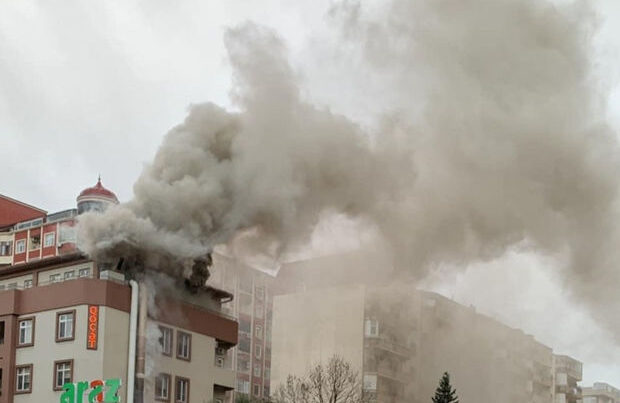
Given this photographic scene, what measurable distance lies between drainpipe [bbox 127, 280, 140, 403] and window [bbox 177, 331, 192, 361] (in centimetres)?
525

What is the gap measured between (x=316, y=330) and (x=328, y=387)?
1128cm

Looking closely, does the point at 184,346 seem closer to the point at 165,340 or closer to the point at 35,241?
the point at 165,340

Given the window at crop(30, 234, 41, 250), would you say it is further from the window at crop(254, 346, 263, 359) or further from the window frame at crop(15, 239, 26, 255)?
the window at crop(254, 346, 263, 359)

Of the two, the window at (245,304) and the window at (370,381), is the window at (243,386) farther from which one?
the window at (370,381)

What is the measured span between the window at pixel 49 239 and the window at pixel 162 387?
1390 inches

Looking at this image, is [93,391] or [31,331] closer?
[93,391]

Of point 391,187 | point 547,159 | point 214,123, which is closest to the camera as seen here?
point 547,159

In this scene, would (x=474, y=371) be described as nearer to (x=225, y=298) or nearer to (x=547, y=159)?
(x=225, y=298)

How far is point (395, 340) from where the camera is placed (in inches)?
3351

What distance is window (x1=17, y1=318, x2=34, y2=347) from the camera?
52844mm

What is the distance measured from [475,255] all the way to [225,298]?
22928 millimetres

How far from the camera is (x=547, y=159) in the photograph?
39344mm

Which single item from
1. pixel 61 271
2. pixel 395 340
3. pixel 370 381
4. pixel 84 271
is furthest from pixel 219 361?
pixel 395 340

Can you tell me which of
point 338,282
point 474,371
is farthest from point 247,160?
point 474,371
